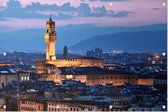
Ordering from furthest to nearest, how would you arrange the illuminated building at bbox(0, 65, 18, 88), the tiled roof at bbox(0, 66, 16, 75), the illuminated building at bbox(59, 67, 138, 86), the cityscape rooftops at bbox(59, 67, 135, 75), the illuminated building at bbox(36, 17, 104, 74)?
1. the illuminated building at bbox(36, 17, 104, 74)
2. the cityscape rooftops at bbox(59, 67, 135, 75)
3. the illuminated building at bbox(59, 67, 138, 86)
4. the tiled roof at bbox(0, 66, 16, 75)
5. the illuminated building at bbox(0, 65, 18, 88)

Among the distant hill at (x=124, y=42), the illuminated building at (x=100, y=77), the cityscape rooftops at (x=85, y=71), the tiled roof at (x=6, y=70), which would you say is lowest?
the illuminated building at (x=100, y=77)

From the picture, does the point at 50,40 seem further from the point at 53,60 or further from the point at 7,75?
the point at 7,75

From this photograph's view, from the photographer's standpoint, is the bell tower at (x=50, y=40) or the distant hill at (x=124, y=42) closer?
the distant hill at (x=124, y=42)

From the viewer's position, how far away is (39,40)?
16922mm

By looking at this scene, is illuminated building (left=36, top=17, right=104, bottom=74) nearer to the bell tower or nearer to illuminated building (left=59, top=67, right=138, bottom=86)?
the bell tower

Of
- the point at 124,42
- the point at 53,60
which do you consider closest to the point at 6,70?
the point at 124,42

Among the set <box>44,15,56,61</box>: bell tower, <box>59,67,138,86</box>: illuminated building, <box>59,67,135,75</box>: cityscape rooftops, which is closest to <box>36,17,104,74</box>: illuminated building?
<box>44,15,56,61</box>: bell tower

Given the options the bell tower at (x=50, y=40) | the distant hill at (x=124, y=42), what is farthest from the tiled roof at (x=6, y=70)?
the bell tower at (x=50, y=40)

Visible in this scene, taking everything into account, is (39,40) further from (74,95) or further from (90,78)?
(74,95)

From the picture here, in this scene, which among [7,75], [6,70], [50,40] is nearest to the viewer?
[7,75]

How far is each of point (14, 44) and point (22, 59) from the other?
3.69 metres

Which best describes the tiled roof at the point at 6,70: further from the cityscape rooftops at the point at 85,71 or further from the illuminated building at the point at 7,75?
the cityscape rooftops at the point at 85,71

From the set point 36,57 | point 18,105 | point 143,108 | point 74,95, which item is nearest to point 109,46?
point 36,57

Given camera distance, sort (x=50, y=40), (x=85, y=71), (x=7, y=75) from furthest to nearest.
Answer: (x=50, y=40)
(x=85, y=71)
(x=7, y=75)
